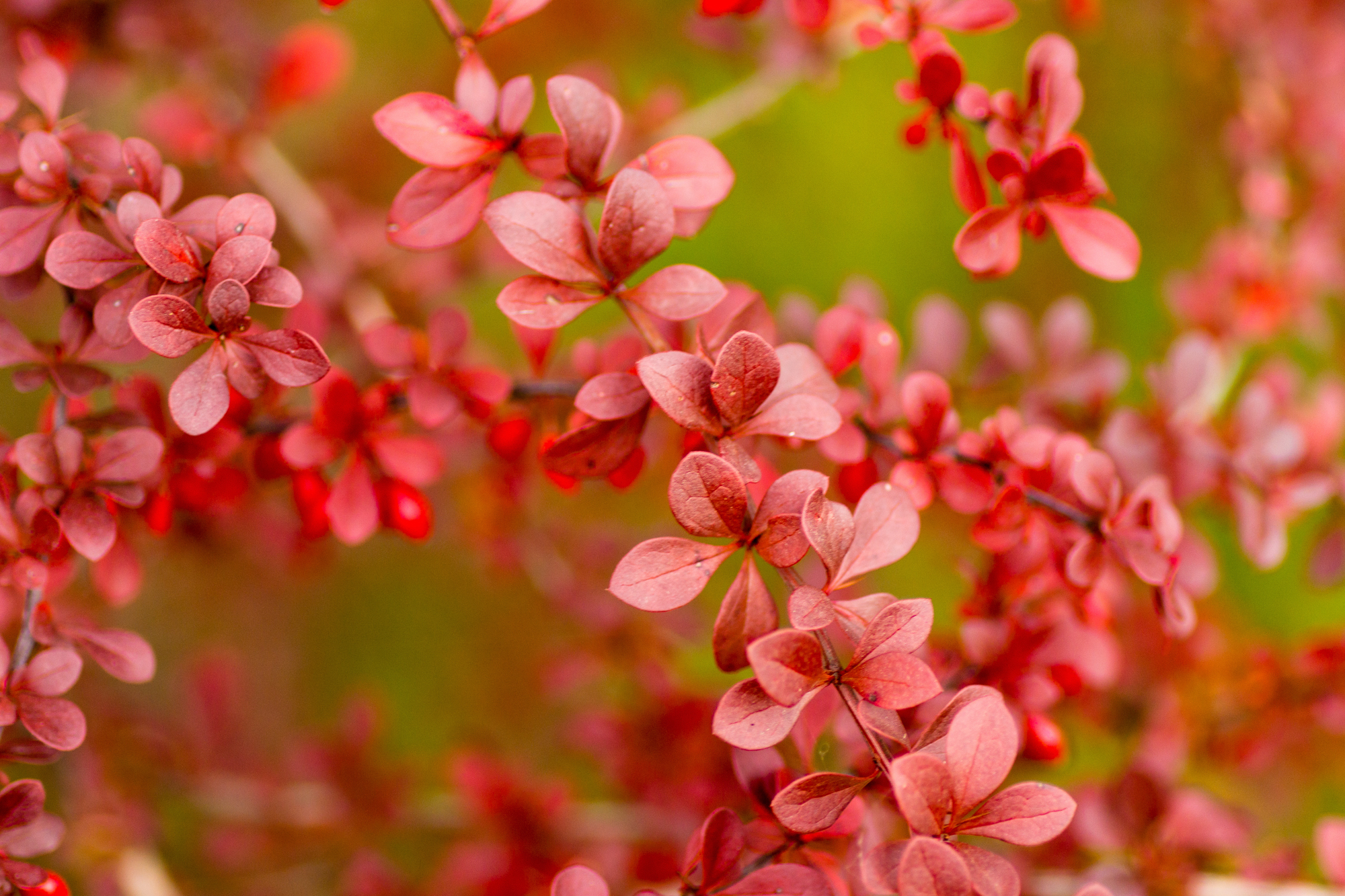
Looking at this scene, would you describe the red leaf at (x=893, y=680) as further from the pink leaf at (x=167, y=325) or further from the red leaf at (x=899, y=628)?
the pink leaf at (x=167, y=325)

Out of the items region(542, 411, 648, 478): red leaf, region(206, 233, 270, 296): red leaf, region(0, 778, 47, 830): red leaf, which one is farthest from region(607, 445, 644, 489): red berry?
region(0, 778, 47, 830): red leaf

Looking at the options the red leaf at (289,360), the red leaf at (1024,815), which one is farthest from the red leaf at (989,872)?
the red leaf at (289,360)

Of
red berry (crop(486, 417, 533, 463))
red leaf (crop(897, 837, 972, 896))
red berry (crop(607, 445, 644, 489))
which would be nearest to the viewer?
red leaf (crop(897, 837, 972, 896))

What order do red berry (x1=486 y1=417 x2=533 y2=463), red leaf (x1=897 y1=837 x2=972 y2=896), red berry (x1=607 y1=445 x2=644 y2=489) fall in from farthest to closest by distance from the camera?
red berry (x1=486 y1=417 x2=533 y2=463), red berry (x1=607 y1=445 x2=644 y2=489), red leaf (x1=897 y1=837 x2=972 y2=896)

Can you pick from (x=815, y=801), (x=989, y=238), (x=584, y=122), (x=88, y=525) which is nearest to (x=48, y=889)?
(x=88, y=525)

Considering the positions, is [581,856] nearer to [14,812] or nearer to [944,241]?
[14,812]

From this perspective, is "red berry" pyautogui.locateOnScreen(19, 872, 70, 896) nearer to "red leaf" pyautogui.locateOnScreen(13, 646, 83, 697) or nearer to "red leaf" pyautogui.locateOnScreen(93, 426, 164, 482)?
"red leaf" pyautogui.locateOnScreen(13, 646, 83, 697)

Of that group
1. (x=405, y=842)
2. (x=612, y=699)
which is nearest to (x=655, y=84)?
(x=612, y=699)
